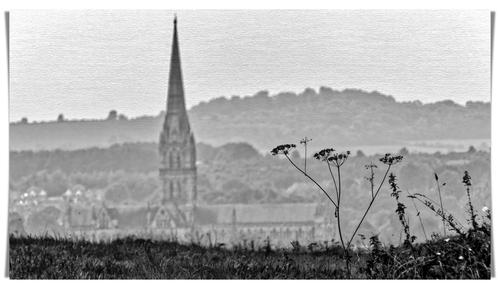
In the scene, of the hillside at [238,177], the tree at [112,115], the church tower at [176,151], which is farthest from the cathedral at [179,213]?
the tree at [112,115]

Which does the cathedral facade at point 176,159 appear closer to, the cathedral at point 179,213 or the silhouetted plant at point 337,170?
the cathedral at point 179,213

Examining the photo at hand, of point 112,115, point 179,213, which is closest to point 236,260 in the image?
point 179,213

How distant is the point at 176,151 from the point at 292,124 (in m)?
1.50

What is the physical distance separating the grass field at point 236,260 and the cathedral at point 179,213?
0.26m

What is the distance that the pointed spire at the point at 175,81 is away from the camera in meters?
9.57

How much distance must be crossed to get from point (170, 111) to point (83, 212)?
1675mm

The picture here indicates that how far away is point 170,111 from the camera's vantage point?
32.0 feet

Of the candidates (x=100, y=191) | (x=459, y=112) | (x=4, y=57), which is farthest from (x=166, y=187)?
(x=459, y=112)

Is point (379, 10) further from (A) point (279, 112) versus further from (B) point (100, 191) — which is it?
(B) point (100, 191)

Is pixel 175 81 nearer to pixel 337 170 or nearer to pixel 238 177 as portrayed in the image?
pixel 238 177

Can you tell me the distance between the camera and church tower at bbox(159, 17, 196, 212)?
9.60 meters

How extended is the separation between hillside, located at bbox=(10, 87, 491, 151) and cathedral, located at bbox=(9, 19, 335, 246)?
0.97ft

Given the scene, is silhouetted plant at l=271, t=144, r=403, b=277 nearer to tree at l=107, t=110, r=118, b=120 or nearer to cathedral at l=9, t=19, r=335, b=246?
cathedral at l=9, t=19, r=335, b=246

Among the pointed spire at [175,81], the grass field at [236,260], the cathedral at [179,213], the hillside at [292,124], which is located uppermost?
the pointed spire at [175,81]
